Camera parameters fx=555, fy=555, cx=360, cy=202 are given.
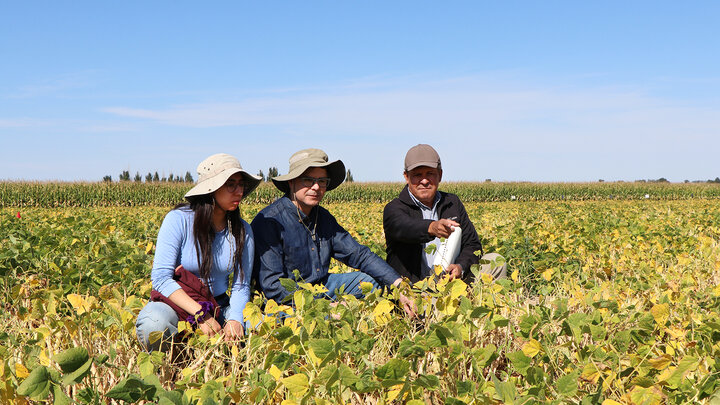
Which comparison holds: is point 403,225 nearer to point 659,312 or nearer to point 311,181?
point 311,181

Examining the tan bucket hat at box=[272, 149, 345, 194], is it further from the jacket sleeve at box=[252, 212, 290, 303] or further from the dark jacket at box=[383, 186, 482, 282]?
the dark jacket at box=[383, 186, 482, 282]

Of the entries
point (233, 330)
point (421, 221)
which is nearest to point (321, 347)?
point (233, 330)

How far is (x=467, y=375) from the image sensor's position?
8.45 ft

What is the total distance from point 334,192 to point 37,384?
120ft

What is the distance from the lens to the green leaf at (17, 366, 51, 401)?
1657 millimetres

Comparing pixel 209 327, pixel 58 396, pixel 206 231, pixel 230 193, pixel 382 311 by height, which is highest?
pixel 230 193

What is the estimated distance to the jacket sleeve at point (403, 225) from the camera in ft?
13.2

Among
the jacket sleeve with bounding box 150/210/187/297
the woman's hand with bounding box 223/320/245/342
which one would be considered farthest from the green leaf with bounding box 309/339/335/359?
the jacket sleeve with bounding box 150/210/187/297

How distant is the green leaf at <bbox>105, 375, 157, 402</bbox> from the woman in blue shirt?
1192 mm

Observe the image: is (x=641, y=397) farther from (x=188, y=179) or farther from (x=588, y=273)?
(x=188, y=179)

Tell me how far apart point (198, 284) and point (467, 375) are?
1.59 metres

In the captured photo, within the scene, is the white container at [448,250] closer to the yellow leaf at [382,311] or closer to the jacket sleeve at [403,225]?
the jacket sleeve at [403,225]

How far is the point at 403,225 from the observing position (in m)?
4.11

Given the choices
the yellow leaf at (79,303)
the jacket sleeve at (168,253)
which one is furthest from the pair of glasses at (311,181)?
the yellow leaf at (79,303)
